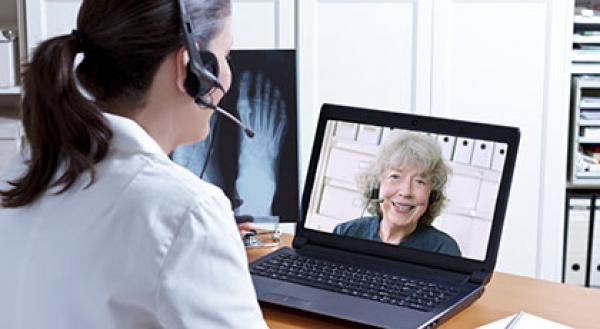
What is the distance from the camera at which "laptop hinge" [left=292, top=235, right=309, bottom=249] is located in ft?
5.77

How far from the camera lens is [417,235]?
5.39 feet

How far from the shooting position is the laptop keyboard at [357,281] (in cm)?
153

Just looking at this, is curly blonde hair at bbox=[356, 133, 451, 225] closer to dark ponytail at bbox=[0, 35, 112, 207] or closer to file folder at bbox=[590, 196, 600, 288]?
dark ponytail at bbox=[0, 35, 112, 207]

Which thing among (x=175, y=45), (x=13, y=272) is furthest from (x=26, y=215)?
(x=175, y=45)

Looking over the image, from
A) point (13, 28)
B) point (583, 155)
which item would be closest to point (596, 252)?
point (583, 155)

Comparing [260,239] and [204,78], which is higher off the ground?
[204,78]

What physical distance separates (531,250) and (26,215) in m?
2.33

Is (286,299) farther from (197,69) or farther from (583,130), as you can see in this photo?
(583,130)

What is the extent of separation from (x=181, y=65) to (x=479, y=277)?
71cm

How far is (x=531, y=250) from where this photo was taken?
3096 millimetres

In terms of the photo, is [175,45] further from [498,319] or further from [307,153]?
[307,153]

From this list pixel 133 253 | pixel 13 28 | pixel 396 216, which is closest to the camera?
pixel 133 253

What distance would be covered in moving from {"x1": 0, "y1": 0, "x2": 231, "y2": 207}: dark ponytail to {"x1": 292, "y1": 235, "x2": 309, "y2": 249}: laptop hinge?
697 mm

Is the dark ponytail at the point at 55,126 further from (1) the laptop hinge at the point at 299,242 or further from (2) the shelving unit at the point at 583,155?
(2) the shelving unit at the point at 583,155
